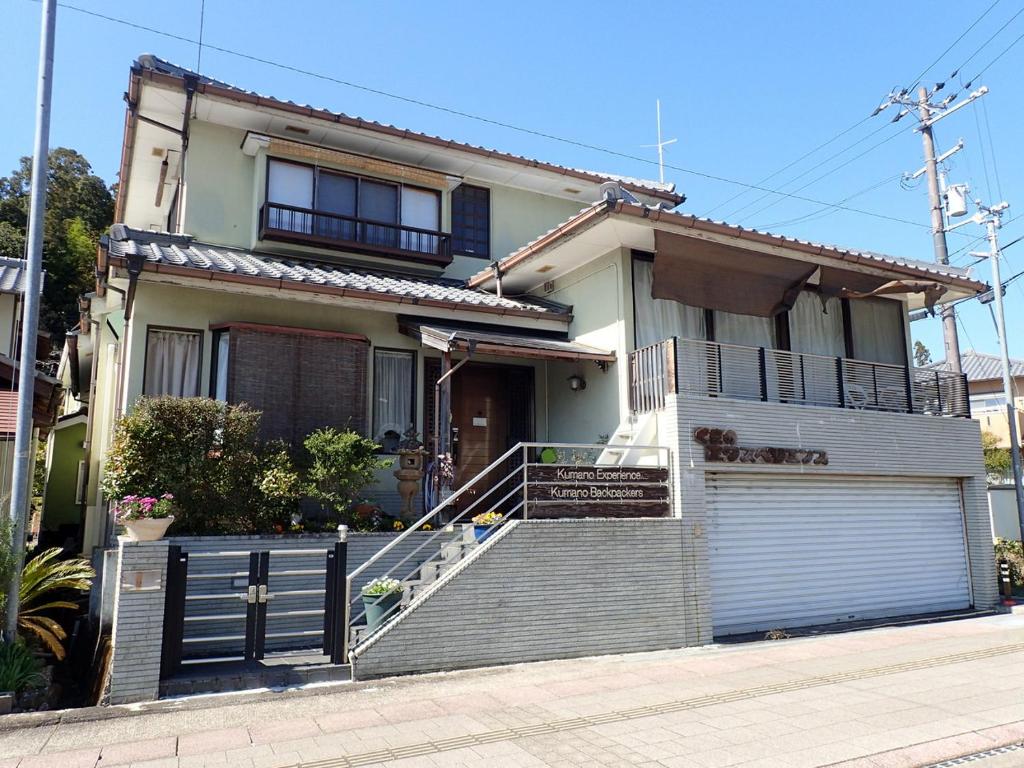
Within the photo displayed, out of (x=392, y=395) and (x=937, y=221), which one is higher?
(x=937, y=221)

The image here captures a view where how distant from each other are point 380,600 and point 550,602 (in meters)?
2.14

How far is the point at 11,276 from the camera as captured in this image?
1723 centimetres

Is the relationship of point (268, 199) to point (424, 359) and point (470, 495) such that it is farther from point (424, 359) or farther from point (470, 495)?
point (470, 495)

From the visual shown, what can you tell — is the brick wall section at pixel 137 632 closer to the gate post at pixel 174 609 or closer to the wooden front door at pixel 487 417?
the gate post at pixel 174 609

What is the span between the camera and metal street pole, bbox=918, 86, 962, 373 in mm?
19000

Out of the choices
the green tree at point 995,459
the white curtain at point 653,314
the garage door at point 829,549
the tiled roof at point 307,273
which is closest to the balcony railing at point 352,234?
the tiled roof at point 307,273

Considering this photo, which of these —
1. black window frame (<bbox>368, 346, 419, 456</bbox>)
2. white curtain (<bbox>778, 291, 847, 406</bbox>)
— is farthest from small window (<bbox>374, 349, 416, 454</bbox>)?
white curtain (<bbox>778, 291, 847, 406</bbox>)

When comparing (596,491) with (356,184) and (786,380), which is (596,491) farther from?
(356,184)

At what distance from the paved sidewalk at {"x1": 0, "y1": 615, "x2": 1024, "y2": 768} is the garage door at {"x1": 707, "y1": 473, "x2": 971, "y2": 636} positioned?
7.34 feet

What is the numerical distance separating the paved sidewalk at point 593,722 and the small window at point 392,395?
4.76 m

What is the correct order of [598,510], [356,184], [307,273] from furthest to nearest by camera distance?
[356,184], [307,273], [598,510]

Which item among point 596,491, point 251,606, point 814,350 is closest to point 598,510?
point 596,491

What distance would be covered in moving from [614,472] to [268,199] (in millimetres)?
7952

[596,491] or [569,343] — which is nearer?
[596,491]
